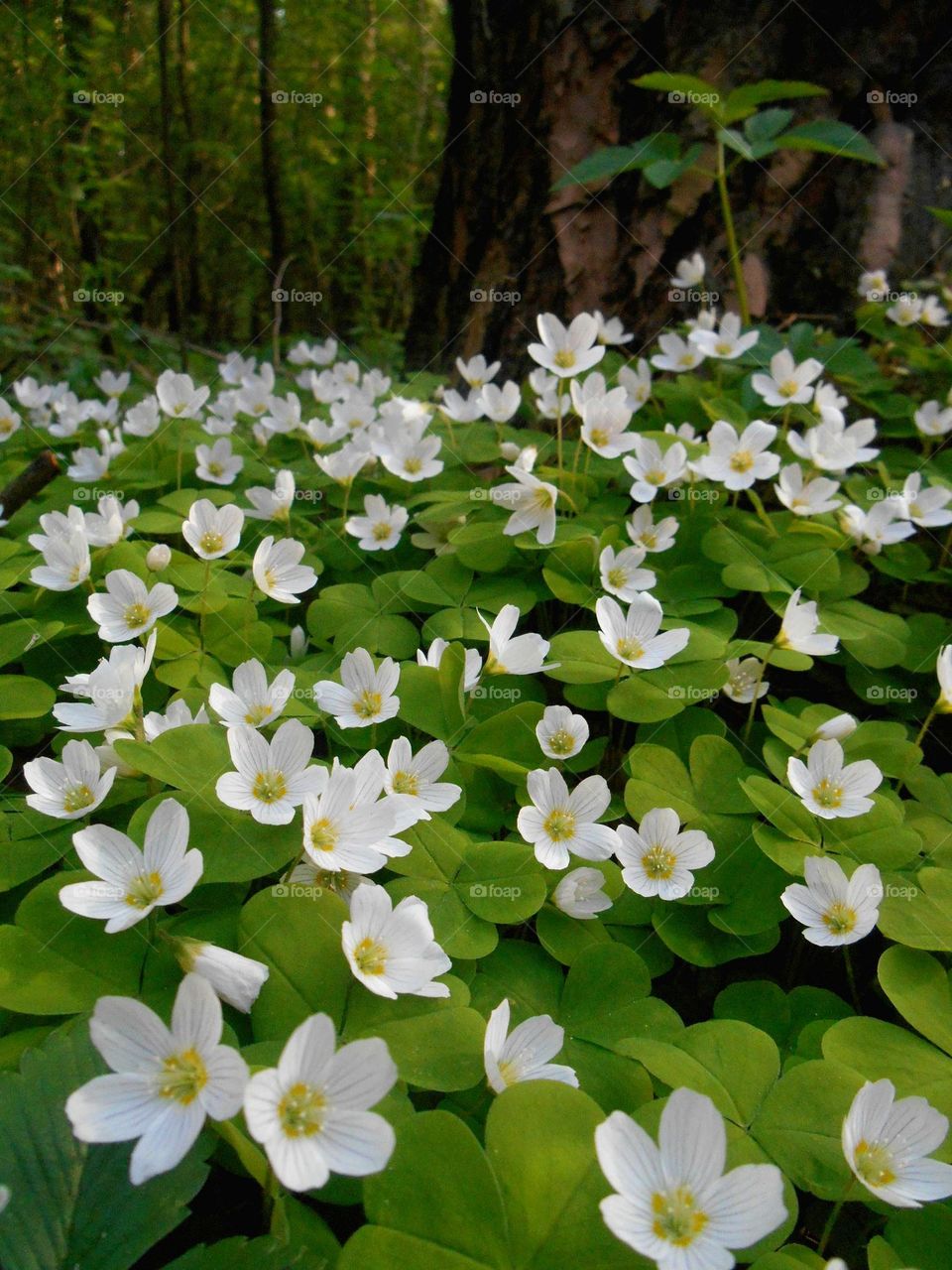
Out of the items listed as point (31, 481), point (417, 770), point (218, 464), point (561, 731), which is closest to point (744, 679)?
point (561, 731)

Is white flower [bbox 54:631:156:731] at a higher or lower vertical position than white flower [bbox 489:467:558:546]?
lower

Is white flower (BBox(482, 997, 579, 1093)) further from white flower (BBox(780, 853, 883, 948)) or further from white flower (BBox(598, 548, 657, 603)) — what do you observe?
white flower (BBox(598, 548, 657, 603))

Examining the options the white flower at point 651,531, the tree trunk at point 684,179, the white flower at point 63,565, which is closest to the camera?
the white flower at point 63,565

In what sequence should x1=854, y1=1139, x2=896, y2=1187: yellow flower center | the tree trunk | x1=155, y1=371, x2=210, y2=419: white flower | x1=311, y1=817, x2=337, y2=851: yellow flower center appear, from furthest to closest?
the tree trunk → x1=155, y1=371, x2=210, y2=419: white flower → x1=311, y1=817, x2=337, y2=851: yellow flower center → x1=854, y1=1139, x2=896, y2=1187: yellow flower center

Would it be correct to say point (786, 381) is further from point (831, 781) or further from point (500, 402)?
point (831, 781)

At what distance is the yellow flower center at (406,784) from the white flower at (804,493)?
1285 mm

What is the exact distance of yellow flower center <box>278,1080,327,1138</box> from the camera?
0.93 metres

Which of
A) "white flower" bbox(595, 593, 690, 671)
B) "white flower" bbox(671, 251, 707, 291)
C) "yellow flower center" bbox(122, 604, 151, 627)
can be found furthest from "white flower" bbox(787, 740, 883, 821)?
"white flower" bbox(671, 251, 707, 291)

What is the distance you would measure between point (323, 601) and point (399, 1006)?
1.06m

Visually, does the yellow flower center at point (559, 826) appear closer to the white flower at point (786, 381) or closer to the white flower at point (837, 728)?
the white flower at point (837, 728)

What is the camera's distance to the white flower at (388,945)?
3.74ft

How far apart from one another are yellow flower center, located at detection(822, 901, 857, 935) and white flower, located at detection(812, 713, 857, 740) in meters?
0.39

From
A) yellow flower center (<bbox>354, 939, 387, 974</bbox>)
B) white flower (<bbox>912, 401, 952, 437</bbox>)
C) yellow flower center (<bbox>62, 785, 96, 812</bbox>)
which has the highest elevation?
white flower (<bbox>912, 401, 952, 437</bbox>)

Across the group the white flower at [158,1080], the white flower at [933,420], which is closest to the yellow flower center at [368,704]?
the white flower at [158,1080]
